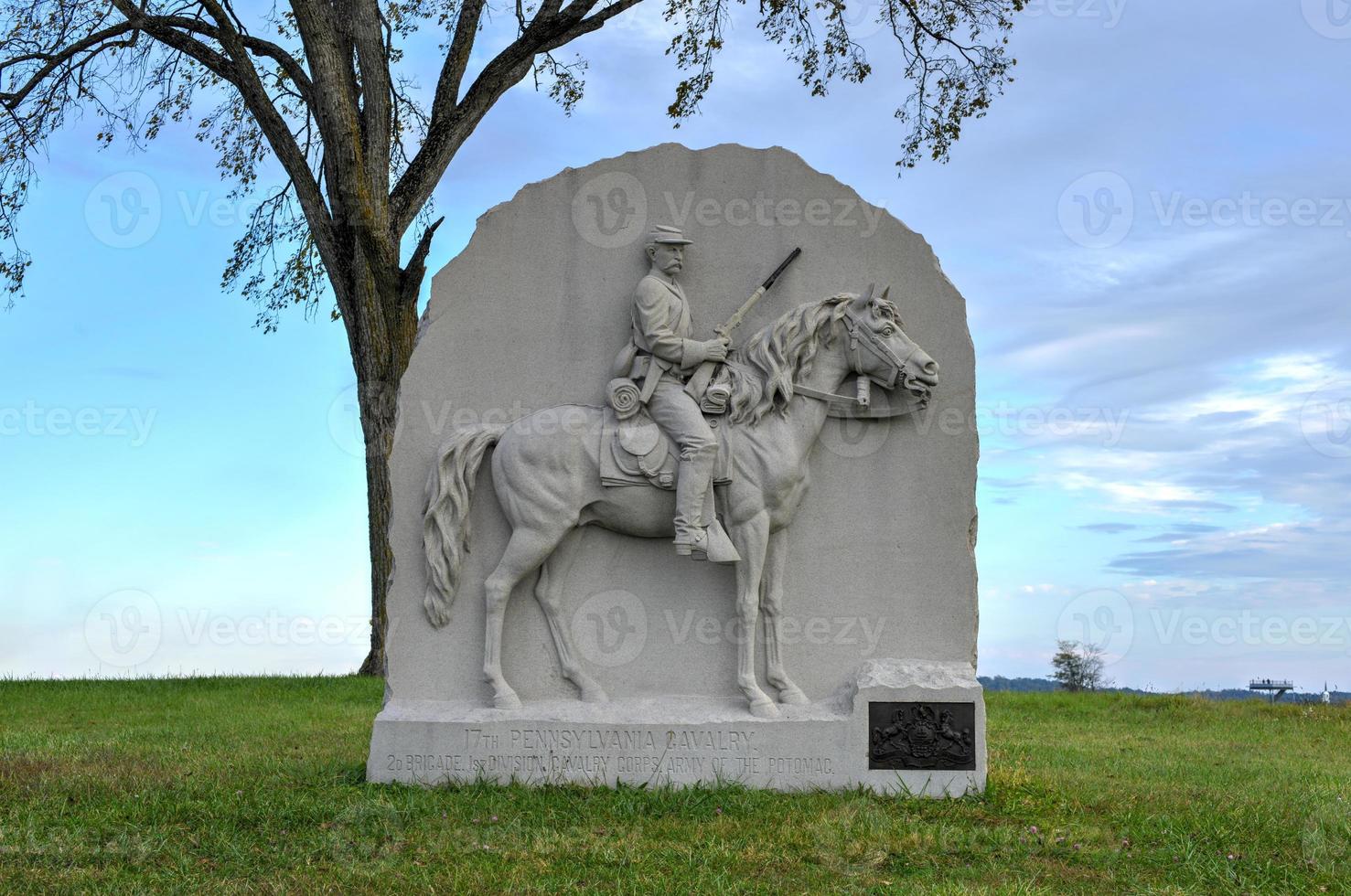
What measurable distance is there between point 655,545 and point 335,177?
6.64 meters

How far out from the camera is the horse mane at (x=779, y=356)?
8289mm

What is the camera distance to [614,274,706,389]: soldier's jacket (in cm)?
817

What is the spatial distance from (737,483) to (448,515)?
6.16 ft

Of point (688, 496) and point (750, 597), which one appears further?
point (750, 597)

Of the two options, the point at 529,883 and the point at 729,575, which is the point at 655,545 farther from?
the point at 529,883

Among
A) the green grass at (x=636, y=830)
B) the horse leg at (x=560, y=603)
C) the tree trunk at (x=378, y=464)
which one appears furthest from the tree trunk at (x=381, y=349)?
the horse leg at (x=560, y=603)

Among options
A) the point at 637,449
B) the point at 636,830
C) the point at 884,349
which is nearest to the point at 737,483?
the point at 637,449

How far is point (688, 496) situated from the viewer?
316 inches

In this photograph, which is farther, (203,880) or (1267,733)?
A: (1267,733)

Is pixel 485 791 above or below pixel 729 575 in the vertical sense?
below


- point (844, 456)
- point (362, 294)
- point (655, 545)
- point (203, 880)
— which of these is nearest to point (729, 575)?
point (655, 545)

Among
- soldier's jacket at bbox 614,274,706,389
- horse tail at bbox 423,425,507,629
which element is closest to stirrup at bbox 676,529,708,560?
soldier's jacket at bbox 614,274,706,389

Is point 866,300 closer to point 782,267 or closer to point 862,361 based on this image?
point 862,361

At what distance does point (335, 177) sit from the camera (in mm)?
13094
